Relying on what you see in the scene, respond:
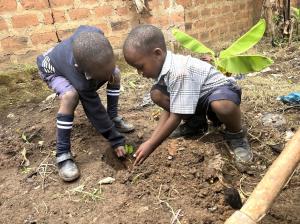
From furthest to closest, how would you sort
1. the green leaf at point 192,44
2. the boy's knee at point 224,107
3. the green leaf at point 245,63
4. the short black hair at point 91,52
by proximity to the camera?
the green leaf at point 192,44 < the green leaf at point 245,63 < the boy's knee at point 224,107 < the short black hair at point 91,52

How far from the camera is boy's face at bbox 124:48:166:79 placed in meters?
2.42

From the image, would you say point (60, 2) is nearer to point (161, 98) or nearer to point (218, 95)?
point (161, 98)

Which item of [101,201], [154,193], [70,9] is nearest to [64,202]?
[101,201]

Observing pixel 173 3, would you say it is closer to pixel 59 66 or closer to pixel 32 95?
pixel 32 95

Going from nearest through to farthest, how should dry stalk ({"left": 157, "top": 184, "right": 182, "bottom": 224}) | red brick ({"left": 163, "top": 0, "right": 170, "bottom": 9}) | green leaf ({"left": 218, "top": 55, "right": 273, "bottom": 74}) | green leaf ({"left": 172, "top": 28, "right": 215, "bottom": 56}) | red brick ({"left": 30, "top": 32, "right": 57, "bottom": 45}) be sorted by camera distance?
1. dry stalk ({"left": 157, "top": 184, "right": 182, "bottom": 224})
2. green leaf ({"left": 218, "top": 55, "right": 273, "bottom": 74})
3. green leaf ({"left": 172, "top": 28, "right": 215, "bottom": 56})
4. red brick ({"left": 30, "top": 32, "right": 57, "bottom": 45})
5. red brick ({"left": 163, "top": 0, "right": 170, "bottom": 9})

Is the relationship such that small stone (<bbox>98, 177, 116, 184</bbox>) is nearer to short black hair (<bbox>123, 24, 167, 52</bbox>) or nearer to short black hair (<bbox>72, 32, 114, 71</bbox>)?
short black hair (<bbox>72, 32, 114, 71</bbox>)

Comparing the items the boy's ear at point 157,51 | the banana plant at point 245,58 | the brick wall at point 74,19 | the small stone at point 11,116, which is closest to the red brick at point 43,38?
the brick wall at point 74,19

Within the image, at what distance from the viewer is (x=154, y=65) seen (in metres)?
2.46

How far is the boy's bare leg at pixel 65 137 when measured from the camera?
101 inches

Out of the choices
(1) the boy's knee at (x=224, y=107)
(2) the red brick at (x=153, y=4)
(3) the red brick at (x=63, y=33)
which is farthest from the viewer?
(2) the red brick at (x=153, y=4)

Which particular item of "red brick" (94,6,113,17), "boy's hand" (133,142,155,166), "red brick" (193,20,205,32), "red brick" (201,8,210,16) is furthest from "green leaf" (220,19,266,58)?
"red brick" (201,8,210,16)

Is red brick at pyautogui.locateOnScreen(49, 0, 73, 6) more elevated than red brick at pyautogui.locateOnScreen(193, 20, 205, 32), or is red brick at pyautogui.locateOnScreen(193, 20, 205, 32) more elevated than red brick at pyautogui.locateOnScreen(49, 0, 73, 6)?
red brick at pyautogui.locateOnScreen(49, 0, 73, 6)

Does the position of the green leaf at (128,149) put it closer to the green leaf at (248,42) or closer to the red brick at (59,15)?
the green leaf at (248,42)

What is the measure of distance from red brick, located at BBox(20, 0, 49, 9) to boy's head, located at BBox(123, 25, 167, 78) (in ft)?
5.74
